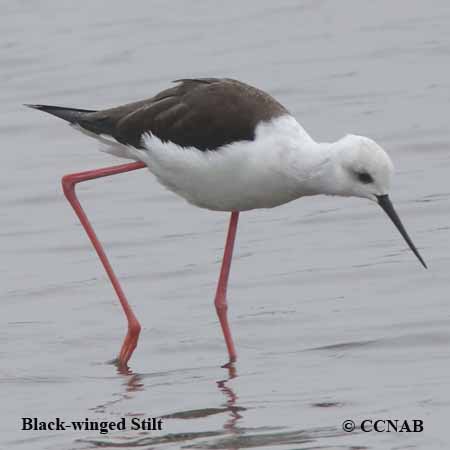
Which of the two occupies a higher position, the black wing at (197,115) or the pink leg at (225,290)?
the black wing at (197,115)

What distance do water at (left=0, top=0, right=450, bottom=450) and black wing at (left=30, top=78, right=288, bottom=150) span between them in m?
1.26

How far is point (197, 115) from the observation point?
9.53 meters

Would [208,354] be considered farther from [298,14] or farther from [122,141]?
[298,14]

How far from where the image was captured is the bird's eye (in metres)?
9.02

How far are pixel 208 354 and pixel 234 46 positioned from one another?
9630mm

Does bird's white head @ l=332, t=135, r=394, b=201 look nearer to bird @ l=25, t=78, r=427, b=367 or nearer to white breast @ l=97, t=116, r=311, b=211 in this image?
bird @ l=25, t=78, r=427, b=367

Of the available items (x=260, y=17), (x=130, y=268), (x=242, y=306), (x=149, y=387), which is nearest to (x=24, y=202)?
(x=130, y=268)

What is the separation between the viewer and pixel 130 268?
11.8m

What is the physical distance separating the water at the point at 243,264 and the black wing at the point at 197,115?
1264 millimetres

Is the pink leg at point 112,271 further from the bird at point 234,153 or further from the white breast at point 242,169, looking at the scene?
the white breast at point 242,169

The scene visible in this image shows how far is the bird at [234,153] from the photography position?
907cm

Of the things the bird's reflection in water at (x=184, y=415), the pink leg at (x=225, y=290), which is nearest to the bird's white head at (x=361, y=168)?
the pink leg at (x=225, y=290)

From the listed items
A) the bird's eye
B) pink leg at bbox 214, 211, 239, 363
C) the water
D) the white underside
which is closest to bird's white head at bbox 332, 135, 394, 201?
the bird's eye

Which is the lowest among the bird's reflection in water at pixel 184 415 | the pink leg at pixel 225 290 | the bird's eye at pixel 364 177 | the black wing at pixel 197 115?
the bird's reflection in water at pixel 184 415
